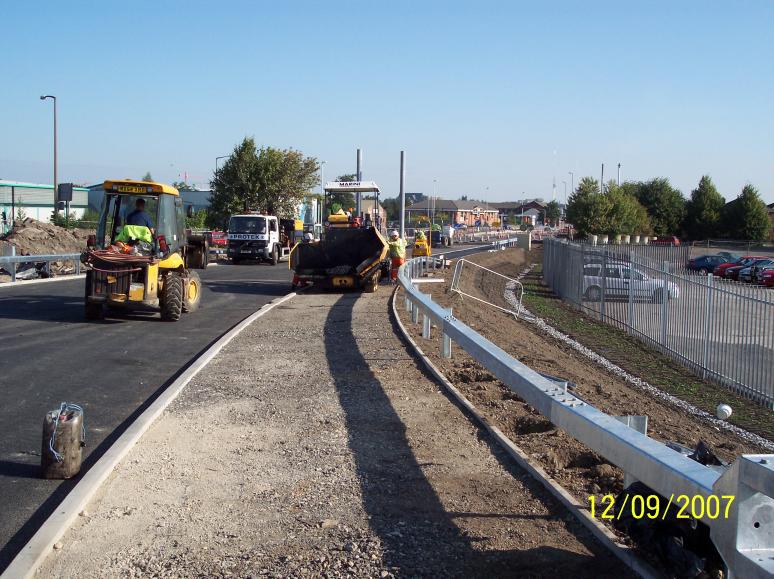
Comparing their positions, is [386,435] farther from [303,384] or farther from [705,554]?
[705,554]

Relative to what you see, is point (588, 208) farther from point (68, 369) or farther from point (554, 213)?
point (554, 213)

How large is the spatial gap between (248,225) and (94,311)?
22.6 metres

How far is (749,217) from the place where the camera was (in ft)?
240

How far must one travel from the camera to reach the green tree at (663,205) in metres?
84.3

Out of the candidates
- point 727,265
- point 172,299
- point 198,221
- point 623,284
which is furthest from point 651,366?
point 198,221

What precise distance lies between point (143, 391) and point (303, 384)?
6.13ft

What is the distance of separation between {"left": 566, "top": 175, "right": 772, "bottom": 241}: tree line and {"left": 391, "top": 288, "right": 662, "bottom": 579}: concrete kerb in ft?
208

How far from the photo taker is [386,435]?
24.3 ft

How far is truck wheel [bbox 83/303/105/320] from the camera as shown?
15.6 metres

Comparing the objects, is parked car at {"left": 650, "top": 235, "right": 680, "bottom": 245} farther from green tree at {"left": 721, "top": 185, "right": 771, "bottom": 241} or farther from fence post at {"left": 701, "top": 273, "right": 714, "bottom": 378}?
fence post at {"left": 701, "top": 273, "right": 714, "bottom": 378}

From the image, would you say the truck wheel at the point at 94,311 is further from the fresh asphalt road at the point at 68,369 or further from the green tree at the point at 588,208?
the green tree at the point at 588,208

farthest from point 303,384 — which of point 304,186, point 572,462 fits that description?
point 304,186

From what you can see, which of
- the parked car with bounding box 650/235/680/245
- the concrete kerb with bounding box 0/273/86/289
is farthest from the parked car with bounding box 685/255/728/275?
the concrete kerb with bounding box 0/273/86/289
